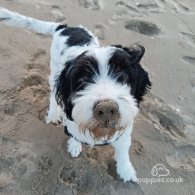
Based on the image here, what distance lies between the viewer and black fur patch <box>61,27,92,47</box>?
12.6 feet

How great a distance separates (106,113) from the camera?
287 centimetres

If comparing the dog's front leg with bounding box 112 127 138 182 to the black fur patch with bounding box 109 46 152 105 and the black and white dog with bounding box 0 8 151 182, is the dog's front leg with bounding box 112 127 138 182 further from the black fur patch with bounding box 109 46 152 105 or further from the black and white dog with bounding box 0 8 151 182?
the black fur patch with bounding box 109 46 152 105

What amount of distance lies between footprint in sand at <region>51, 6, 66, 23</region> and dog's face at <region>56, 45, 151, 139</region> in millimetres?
2251

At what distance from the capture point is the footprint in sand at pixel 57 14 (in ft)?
17.8

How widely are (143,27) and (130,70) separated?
2390 mm

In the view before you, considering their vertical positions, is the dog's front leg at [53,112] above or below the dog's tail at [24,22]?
below

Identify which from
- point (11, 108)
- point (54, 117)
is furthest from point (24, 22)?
point (54, 117)

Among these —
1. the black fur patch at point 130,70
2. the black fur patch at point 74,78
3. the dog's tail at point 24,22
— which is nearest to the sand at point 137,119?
the dog's tail at point 24,22

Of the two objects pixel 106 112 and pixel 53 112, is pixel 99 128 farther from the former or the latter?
pixel 53 112

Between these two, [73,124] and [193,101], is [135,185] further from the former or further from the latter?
[193,101]

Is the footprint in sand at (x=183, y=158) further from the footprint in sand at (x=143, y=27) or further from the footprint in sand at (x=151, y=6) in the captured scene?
the footprint in sand at (x=151, y=6)

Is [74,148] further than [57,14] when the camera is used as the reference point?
No

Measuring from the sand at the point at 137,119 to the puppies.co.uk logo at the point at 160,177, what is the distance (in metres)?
0.01

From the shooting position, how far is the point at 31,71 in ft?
15.5
